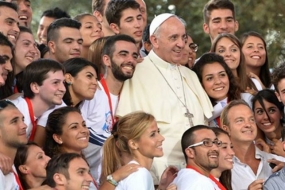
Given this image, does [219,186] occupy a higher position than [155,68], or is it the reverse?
[155,68]

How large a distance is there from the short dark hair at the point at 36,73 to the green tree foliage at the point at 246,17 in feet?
21.4

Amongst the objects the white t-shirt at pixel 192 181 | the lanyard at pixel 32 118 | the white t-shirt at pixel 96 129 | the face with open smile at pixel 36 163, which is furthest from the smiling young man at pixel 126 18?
the face with open smile at pixel 36 163

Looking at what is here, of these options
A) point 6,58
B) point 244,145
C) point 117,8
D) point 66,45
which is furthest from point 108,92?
point 244,145

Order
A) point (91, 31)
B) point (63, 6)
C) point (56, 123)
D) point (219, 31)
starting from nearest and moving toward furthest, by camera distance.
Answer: point (56, 123), point (91, 31), point (219, 31), point (63, 6)

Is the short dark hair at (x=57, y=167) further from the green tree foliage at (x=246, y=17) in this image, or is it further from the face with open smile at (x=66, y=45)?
the green tree foliage at (x=246, y=17)

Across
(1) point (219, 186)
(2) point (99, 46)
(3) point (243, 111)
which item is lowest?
(1) point (219, 186)

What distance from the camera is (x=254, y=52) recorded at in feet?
33.9

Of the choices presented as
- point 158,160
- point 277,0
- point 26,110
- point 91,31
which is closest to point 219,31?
point 91,31

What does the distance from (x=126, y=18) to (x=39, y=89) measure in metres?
1.69

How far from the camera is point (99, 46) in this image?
911 cm

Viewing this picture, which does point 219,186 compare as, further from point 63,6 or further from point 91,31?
point 63,6

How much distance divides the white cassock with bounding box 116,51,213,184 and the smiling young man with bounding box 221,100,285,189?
0.67ft

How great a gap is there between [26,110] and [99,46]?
120 cm

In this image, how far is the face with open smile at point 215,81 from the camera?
30.7 ft
